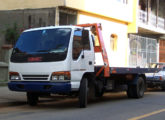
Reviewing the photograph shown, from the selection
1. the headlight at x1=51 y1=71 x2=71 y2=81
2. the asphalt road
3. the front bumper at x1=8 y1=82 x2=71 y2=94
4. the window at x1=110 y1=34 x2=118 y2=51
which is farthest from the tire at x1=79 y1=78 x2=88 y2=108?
the window at x1=110 y1=34 x2=118 y2=51

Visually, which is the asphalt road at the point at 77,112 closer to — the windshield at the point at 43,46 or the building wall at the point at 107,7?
the windshield at the point at 43,46

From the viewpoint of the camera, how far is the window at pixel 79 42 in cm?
933

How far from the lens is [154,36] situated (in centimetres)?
2933

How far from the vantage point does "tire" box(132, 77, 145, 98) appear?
1270cm

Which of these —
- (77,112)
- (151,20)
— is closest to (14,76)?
(77,112)

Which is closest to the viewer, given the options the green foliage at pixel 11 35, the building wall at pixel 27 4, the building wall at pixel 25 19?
the building wall at pixel 27 4

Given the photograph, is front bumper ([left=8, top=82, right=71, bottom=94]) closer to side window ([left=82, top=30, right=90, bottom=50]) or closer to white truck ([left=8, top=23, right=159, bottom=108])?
white truck ([left=8, top=23, right=159, bottom=108])

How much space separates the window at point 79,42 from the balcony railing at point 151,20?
631 inches

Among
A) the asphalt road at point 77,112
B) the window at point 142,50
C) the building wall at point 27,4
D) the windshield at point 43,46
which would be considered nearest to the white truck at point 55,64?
the windshield at point 43,46

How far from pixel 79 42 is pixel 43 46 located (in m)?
1.10

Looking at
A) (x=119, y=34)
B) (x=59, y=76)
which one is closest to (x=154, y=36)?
(x=119, y=34)

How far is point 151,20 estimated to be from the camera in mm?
26984

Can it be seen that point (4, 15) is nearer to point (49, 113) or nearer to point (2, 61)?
point (2, 61)

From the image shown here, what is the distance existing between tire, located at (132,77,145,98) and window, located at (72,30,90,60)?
3.82 m
